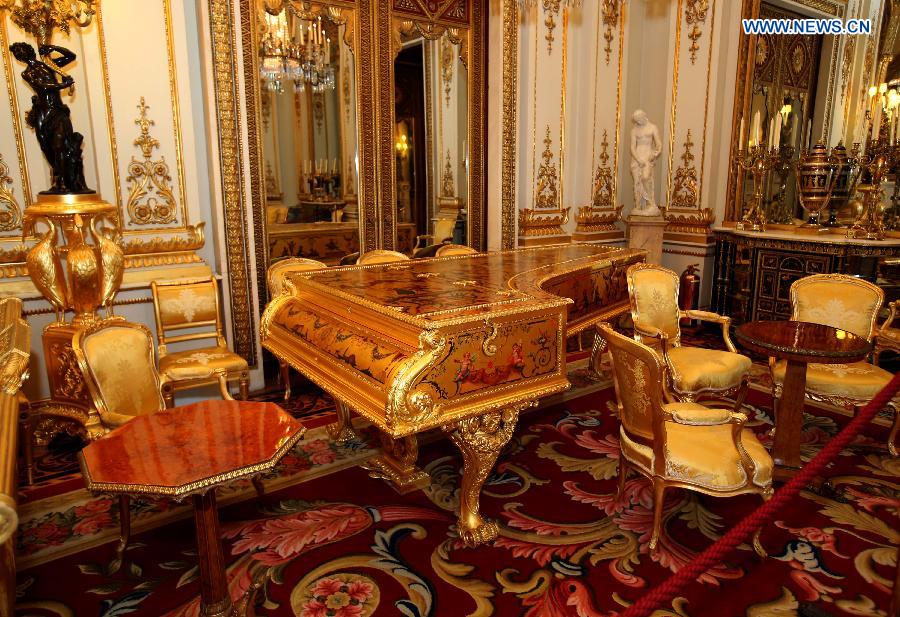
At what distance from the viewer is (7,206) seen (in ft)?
12.5

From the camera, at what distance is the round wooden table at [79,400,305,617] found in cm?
182

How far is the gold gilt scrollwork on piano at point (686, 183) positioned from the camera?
6695 millimetres

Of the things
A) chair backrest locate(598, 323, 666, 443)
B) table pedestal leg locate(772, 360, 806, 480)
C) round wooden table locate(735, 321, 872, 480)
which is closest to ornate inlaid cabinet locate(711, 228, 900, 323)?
round wooden table locate(735, 321, 872, 480)

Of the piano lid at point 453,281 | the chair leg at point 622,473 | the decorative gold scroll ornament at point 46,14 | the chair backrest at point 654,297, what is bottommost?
the chair leg at point 622,473

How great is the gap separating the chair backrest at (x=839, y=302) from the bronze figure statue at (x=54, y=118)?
4.52 meters

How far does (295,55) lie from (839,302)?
4.33 meters

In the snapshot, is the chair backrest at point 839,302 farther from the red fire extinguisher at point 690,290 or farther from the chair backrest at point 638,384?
the red fire extinguisher at point 690,290

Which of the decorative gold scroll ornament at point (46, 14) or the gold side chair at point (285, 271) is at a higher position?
the decorative gold scroll ornament at point (46, 14)

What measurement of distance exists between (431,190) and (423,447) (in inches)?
115

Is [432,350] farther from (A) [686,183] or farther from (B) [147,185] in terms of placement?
(A) [686,183]

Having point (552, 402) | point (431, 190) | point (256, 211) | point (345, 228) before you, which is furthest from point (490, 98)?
point (552, 402)

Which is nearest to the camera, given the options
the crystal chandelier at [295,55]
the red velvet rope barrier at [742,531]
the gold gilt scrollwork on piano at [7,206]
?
the red velvet rope barrier at [742,531]

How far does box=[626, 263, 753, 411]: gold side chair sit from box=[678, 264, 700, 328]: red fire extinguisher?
2.59 meters

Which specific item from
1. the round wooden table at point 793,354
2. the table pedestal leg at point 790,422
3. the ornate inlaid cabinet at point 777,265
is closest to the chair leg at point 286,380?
the round wooden table at point 793,354
